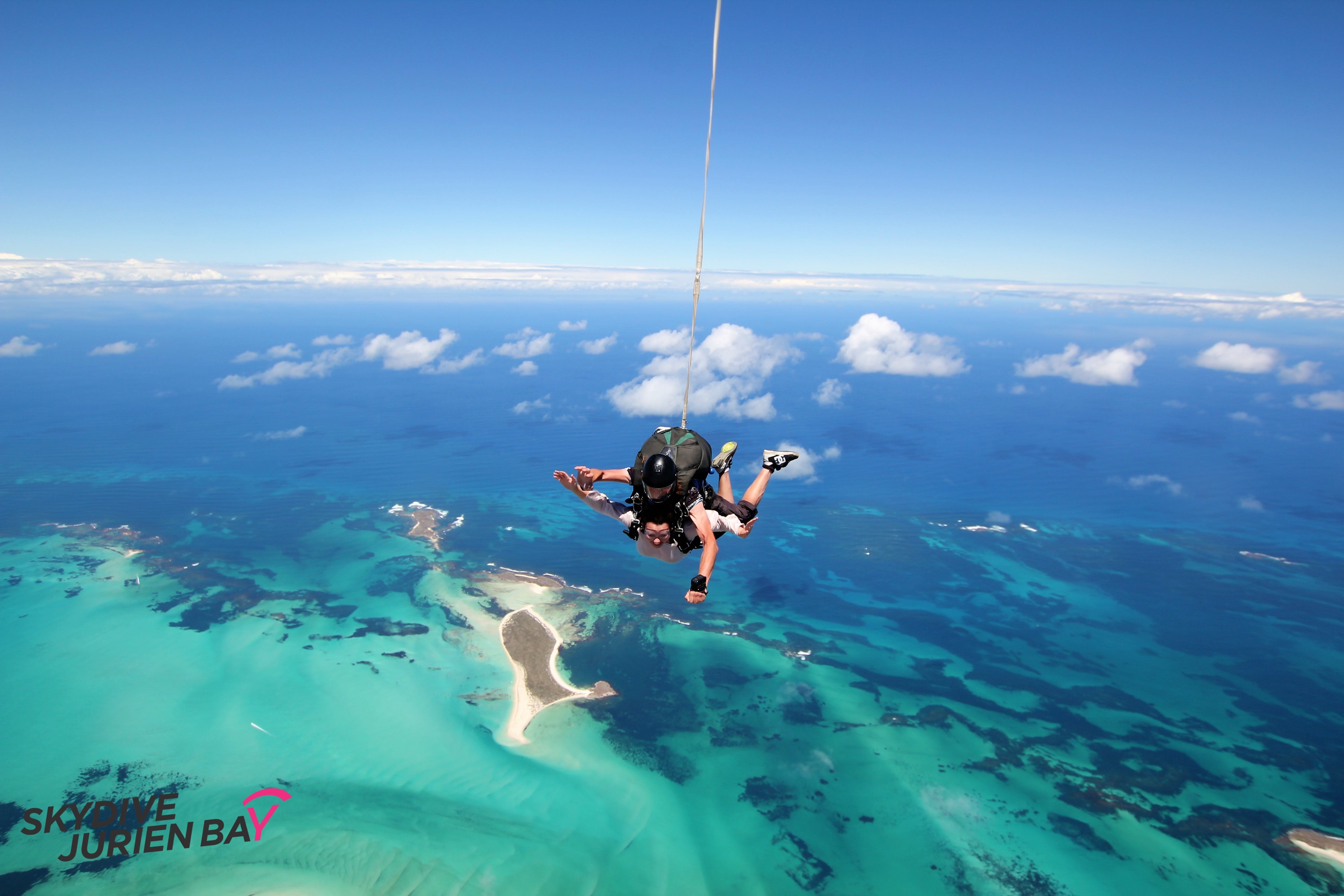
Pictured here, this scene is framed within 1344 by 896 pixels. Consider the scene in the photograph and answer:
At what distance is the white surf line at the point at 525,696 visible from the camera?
25578 mm

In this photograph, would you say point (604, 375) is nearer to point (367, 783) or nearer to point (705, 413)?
point (705, 413)

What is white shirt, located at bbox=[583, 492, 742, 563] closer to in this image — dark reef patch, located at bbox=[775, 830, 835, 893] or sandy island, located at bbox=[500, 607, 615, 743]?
dark reef patch, located at bbox=[775, 830, 835, 893]

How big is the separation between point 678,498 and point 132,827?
28.0m

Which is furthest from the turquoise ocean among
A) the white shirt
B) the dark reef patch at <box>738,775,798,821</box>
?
the white shirt

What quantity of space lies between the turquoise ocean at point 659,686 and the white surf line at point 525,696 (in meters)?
0.42

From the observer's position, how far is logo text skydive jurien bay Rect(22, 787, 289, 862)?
19.4 m

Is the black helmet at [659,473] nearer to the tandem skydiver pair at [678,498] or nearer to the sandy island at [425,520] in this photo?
the tandem skydiver pair at [678,498]

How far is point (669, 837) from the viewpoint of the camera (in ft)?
69.4

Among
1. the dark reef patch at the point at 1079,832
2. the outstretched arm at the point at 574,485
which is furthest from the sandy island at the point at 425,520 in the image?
the outstretched arm at the point at 574,485

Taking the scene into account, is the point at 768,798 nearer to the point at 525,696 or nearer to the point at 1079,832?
the point at 525,696

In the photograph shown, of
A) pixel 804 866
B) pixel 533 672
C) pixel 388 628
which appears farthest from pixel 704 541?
pixel 388 628

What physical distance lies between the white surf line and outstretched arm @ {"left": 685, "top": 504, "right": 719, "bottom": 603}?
80.0 ft

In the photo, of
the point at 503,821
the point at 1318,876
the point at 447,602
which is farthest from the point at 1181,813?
the point at 447,602

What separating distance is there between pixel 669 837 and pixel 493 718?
9.78 metres
